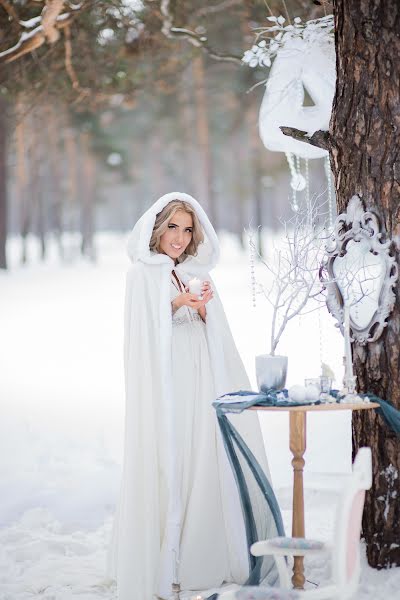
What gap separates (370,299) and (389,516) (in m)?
1.09

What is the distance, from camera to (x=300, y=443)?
143 inches

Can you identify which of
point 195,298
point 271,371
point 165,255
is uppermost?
point 165,255

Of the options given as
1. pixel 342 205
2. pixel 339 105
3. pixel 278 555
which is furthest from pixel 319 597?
pixel 339 105

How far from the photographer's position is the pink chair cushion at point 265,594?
296cm

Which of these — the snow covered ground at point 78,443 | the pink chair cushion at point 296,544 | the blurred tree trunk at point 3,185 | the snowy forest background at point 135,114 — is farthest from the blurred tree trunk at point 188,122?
the pink chair cushion at point 296,544

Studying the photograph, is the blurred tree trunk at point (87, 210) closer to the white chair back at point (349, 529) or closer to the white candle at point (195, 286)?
the white candle at point (195, 286)

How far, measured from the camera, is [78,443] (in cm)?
719

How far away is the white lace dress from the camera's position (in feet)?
13.7

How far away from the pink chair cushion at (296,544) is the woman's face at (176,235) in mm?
1704

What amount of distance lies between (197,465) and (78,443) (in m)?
3.19

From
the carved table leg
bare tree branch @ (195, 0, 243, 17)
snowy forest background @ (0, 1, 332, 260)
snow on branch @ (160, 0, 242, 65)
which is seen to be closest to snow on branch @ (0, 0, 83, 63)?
snowy forest background @ (0, 1, 332, 260)

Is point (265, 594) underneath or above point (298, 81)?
underneath

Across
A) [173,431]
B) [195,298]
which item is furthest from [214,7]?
[173,431]

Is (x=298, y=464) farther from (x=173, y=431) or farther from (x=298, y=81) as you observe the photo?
(x=298, y=81)
